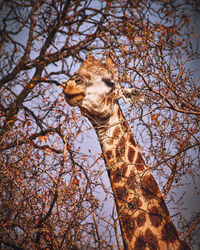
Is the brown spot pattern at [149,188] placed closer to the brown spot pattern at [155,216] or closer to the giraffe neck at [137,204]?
the giraffe neck at [137,204]

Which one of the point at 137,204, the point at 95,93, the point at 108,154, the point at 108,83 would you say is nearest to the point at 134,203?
the point at 137,204

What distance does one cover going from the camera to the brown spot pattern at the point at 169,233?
1.56 m

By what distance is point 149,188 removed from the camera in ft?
5.87

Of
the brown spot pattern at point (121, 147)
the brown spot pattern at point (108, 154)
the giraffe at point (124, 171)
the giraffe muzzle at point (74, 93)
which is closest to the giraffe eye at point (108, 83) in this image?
the giraffe at point (124, 171)

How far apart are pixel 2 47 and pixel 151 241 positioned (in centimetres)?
320

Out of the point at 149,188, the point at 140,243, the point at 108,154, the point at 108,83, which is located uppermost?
the point at 108,83

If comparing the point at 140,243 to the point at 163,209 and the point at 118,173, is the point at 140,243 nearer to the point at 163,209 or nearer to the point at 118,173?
the point at 163,209

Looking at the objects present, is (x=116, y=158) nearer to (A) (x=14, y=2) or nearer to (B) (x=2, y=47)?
(B) (x=2, y=47)

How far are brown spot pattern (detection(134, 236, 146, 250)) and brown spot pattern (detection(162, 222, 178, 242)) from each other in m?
0.15

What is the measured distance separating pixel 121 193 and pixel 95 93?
3.16 feet

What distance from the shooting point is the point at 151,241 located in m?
1.59

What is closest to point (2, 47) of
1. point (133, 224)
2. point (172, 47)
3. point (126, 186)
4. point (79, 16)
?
point (79, 16)

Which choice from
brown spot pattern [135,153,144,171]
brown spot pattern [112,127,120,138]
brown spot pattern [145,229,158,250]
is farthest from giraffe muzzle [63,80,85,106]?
brown spot pattern [145,229,158,250]

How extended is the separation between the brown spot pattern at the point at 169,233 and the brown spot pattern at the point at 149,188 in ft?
0.78
